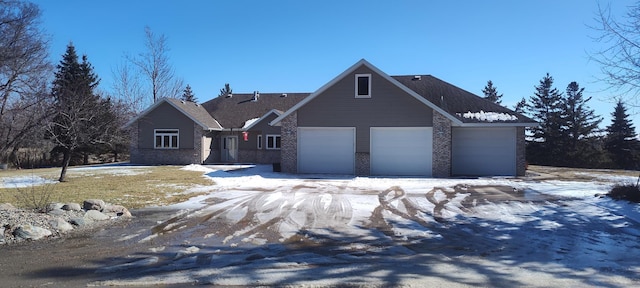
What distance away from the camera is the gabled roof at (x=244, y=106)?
108 feet

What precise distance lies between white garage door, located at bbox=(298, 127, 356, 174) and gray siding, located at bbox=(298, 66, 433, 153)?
1.34 feet

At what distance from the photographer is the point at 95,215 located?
9148 mm

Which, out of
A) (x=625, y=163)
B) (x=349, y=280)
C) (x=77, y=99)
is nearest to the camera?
(x=349, y=280)

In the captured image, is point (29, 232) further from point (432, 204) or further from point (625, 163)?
point (625, 163)

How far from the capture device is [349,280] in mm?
5125

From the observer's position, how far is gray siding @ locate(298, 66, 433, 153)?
808 inches

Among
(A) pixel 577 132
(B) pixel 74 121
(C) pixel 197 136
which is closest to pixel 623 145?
(A) pixel 577 132

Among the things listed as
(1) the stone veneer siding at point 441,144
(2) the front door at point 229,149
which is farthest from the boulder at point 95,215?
(2) the front door at point 229,149

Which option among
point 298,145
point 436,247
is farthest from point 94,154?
point 436,247

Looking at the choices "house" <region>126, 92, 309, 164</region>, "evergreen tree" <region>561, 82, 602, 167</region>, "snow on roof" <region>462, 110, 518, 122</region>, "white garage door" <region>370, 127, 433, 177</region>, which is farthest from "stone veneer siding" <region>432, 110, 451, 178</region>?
"evergreen tree" <region>561, 82, 602, 167</region>

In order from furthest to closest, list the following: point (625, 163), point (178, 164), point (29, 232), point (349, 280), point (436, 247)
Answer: point (625, 163), point (178, 164), point (29, 232), point (436, 247), point (349, 280)

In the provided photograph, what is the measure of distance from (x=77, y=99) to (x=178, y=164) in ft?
39.5

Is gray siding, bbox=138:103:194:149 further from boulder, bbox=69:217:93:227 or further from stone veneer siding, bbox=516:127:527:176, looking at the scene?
boulder, bbox=69:217:93:227

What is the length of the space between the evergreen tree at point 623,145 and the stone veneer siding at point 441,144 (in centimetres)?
3060
